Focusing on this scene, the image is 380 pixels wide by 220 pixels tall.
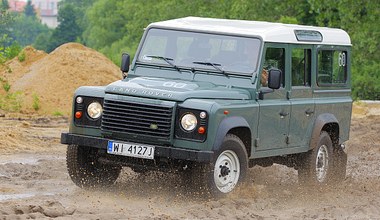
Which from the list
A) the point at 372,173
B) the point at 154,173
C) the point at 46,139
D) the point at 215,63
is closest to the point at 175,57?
the point at 215,63

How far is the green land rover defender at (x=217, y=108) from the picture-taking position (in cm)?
1157

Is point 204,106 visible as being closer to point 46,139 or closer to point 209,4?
point 46,139

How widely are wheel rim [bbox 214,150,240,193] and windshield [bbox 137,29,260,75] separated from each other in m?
1.14

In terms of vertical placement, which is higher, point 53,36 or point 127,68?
point 127,68

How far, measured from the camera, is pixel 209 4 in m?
67.9

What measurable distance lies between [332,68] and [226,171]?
333cm

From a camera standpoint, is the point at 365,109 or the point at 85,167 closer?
the point at 85,167

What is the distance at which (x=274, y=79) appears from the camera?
12453 millimetres

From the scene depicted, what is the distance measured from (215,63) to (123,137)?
5.19 feet

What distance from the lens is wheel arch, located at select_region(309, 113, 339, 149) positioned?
13.9m

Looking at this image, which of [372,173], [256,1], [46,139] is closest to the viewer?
[372,173]

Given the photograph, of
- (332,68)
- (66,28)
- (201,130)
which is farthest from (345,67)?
(66,28)

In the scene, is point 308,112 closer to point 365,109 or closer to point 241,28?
point 241,28

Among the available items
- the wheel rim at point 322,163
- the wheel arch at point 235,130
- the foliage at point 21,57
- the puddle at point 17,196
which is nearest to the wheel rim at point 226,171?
the wheel arch at point 235,130
